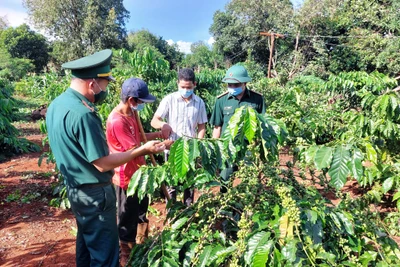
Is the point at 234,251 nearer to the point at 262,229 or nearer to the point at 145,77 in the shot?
the point at 262,229

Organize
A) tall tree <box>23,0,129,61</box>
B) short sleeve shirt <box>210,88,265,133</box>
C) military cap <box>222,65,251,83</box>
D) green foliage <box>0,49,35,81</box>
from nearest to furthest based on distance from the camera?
military cap <box>222,65,251,83</box> → short sleeve shirt <box>210,88,265,133</box> → green foliage <box>0,49,35,81</box> → tall tree <box>23,0,129,61</box>

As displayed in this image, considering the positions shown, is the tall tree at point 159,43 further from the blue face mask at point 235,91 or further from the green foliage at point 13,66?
the blue face mask at point 235,91

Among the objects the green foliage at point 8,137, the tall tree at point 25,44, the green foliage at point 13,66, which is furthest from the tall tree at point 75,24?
the green foliage at point 8,137

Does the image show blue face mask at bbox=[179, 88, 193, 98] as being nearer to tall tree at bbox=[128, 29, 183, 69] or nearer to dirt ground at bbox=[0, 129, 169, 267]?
dirt ground at bbox=[0, 129, 169, 267]

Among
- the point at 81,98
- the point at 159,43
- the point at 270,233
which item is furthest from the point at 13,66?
the point at 270,233

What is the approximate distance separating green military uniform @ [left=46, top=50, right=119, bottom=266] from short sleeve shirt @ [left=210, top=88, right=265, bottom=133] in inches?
54.4

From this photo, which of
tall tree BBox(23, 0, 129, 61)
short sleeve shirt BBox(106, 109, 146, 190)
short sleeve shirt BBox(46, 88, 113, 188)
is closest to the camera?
short sleeve shirt BBox(46, 88, 113, 188)

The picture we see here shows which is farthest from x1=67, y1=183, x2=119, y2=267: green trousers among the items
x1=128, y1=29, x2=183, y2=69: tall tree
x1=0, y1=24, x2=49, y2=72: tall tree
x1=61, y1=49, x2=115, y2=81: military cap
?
x1=128, y1=29, x2=183, y2=69: tall tree

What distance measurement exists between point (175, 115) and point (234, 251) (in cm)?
171

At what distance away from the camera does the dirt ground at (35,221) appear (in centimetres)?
275

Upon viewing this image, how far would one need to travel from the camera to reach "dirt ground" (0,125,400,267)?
2.75m

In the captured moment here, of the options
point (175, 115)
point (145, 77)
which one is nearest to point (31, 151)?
point (145, 77)

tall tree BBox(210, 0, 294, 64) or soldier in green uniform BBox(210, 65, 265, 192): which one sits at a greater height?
tall tree BBox(210, 0, 294, 64)

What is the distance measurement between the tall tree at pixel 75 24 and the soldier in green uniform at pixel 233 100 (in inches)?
787
